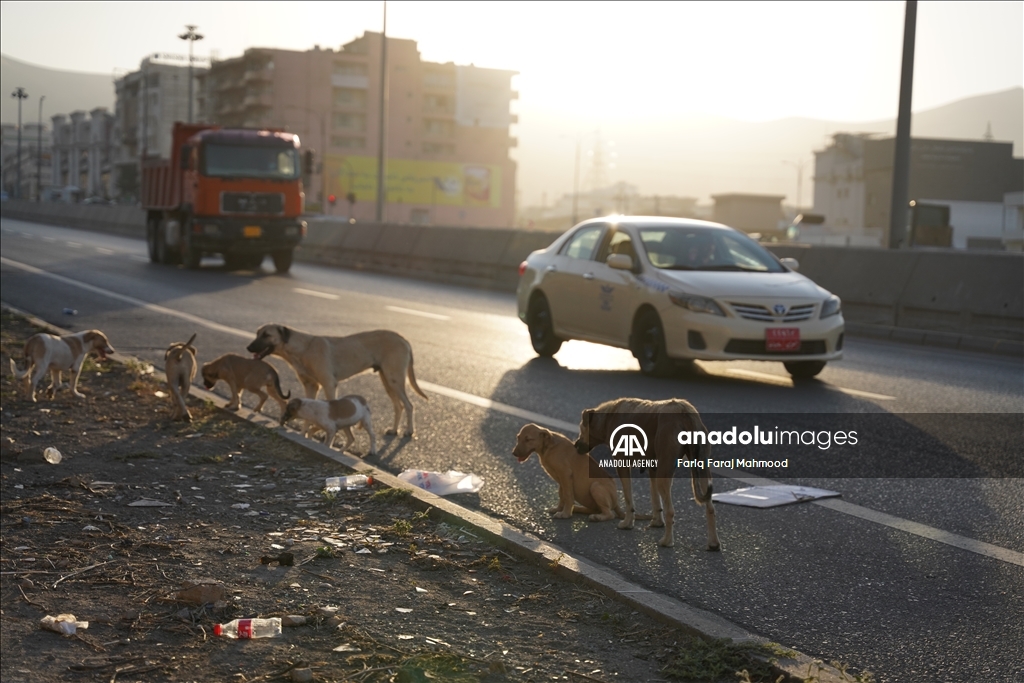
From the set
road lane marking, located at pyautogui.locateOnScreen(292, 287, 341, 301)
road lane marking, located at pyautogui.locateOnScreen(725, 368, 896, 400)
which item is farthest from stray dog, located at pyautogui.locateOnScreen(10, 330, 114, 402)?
road lane marking, located at pyautogui.locateOnScreen(292, 287, 341, 301)

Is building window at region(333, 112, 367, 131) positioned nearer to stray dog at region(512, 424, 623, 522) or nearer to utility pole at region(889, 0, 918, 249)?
utility pole at region(889, 0, 918, 249)

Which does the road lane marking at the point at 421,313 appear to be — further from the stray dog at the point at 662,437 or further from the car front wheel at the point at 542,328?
the stray dog at the point at 662,437

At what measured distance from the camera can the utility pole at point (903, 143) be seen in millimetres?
20750

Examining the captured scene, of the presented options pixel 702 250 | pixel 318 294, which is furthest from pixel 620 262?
pixel 318 294

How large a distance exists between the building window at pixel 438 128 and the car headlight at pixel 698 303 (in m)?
125

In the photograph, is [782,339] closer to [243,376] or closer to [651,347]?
[651,347]

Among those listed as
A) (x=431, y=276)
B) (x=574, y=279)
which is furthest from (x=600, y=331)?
(x=431, y=276)

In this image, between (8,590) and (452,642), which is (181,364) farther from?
(452,642)

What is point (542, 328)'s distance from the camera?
1432cm

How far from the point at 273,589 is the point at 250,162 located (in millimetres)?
25819

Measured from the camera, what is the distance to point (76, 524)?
20.7 ft

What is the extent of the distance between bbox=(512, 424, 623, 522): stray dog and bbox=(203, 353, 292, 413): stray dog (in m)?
3.53

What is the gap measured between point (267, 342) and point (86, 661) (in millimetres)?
4736

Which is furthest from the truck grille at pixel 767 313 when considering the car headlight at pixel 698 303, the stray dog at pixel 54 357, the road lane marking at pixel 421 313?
the road lane marking at pixel 421 313
